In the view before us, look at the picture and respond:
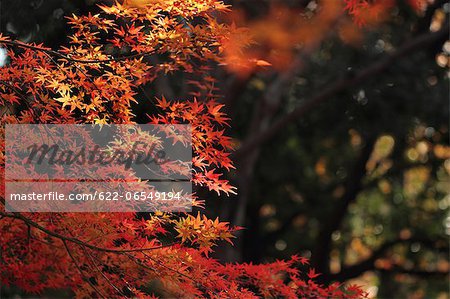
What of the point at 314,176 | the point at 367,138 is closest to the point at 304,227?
the point at 314,176

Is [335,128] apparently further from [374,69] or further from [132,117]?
[132,117]

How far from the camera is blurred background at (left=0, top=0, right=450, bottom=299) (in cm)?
651

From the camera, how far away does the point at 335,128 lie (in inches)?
311

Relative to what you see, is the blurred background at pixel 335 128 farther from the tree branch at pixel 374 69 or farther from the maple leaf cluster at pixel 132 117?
the maple leaf cluster at pixel 132 117

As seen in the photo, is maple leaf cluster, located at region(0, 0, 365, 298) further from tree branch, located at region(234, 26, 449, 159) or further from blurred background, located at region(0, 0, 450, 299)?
tree branch, located at region(234, 26, 449, 159)

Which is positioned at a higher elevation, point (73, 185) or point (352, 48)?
point (352, 48)

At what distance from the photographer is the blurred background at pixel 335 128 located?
651 centimetres

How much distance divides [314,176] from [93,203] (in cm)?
609

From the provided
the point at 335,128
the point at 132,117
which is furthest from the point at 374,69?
the point at 132,117

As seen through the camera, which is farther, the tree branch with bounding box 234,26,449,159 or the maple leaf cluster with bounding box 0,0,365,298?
the tree branch with bounding box 234,26,449,159

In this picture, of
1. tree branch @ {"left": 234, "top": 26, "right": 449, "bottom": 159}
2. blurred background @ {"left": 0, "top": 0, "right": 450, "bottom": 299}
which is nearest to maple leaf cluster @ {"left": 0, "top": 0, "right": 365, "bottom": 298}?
blurred background @ {"left": 0, "top": 0, "right": 450, "bottom": 299}

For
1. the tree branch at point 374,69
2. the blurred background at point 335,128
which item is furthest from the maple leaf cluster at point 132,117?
the tree branch at point 374,69

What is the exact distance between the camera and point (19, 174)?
124 inches

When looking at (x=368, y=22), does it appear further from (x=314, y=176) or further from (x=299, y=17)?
(x=314, y=176)
